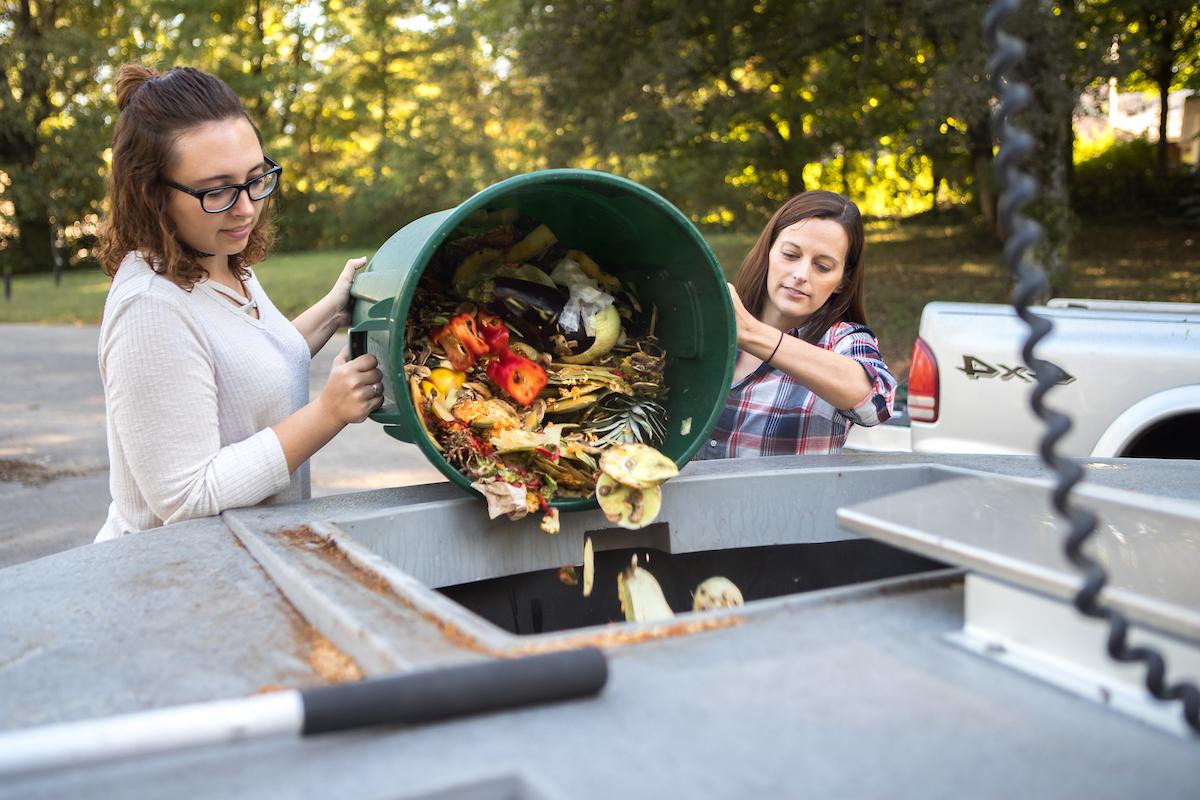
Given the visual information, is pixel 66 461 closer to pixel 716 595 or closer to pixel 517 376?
pixel 517 376

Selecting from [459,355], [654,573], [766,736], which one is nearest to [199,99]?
[459,355]

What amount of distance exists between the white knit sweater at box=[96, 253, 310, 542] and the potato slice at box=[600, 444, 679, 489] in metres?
0.65

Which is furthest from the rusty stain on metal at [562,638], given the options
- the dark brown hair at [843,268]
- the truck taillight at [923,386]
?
the truck taillight at [923,386]

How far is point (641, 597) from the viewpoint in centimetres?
223

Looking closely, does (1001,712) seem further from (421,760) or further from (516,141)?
(516,141)

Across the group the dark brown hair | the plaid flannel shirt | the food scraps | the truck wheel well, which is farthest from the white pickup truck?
the food scraps

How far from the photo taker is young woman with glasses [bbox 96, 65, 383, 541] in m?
2.02

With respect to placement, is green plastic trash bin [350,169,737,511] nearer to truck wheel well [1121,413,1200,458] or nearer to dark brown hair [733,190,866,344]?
dark brown hair [733,190,866,344]

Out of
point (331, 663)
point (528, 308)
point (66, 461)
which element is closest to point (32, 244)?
point (66, 461)

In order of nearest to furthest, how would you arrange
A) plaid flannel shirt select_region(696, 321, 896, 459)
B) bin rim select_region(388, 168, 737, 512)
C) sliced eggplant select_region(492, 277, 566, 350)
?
bin rim select_region(388, 168, 737, 512), sliced eggplant select_region(492, 277, 566, 350), plaid flannel shirt select_region(696, 321, 896, 459)

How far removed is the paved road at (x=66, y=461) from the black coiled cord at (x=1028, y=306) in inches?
210

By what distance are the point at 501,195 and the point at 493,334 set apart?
0.35 metres

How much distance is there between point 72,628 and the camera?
59.6 inches

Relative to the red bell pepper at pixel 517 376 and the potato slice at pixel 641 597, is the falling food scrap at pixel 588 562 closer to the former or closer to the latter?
the potato slice at pixel 641 597
